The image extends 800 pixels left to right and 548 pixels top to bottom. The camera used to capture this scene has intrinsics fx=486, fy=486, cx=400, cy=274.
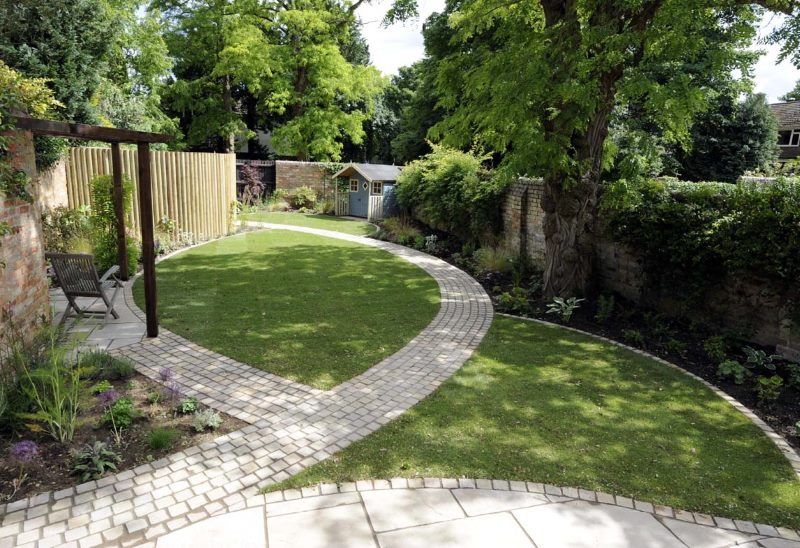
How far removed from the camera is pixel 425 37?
22188 mm

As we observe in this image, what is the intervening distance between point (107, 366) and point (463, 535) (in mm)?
4180

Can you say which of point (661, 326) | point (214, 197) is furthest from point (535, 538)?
point (214, 197)

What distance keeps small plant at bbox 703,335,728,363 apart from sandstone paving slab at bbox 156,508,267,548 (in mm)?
6152

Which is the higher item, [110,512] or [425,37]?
[425,37]

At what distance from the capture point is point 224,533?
316 centimetres

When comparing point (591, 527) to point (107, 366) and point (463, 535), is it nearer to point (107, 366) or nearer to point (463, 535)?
point (463, 535)

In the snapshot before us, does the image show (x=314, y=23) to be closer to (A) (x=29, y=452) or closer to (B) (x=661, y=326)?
(B) (x=661, y=326)

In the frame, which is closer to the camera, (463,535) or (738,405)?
(463,535)

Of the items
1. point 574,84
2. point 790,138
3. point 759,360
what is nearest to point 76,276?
point 574,84

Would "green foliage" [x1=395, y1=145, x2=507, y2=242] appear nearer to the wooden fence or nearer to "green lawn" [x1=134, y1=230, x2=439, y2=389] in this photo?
"green lawn" [x1=134, y1=230, x2=439, y2=389]

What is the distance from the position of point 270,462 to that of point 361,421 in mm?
1001

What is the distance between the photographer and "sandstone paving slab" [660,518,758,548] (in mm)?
3301

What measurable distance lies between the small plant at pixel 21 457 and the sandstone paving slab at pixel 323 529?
1852mm

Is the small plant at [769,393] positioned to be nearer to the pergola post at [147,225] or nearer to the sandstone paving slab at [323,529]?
the sandstone paving slab at [323,529]
